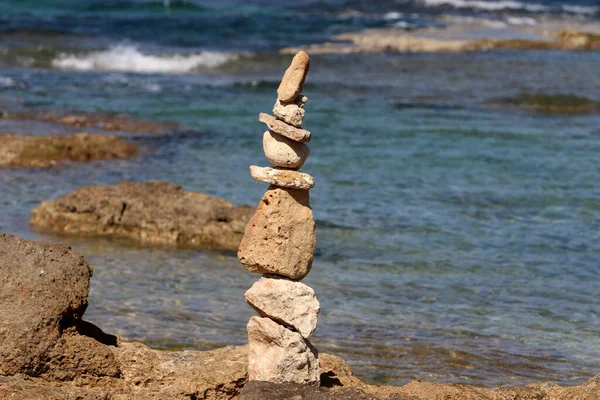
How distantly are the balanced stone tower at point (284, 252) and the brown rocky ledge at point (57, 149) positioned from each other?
9622 mm

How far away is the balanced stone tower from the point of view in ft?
18.9

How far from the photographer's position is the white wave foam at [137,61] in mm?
28672

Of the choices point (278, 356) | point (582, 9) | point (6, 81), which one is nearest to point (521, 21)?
point (582, 9)

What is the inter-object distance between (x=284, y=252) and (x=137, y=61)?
24.3 meters

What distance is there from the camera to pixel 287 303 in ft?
19.0

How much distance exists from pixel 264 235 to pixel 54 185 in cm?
846

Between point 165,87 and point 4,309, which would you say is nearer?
point 4,309

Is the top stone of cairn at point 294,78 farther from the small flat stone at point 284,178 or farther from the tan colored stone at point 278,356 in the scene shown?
the tan colored stone at point 278,356

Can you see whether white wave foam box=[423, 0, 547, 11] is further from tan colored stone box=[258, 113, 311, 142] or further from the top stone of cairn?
tan colored stone box=[258, 113, 311, 142]

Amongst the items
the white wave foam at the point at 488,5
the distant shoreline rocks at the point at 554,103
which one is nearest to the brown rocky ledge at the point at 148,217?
the distant shoreline rocks at the point at 554,103

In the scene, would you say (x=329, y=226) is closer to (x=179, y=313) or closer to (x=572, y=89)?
(x=179, y=313)

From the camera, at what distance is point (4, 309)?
5641mm

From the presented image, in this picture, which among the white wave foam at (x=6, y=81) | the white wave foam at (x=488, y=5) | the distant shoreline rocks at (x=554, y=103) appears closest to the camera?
the distant shoreline rocks at (x=554, y=103)

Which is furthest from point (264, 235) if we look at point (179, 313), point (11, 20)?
point (11, 20)
